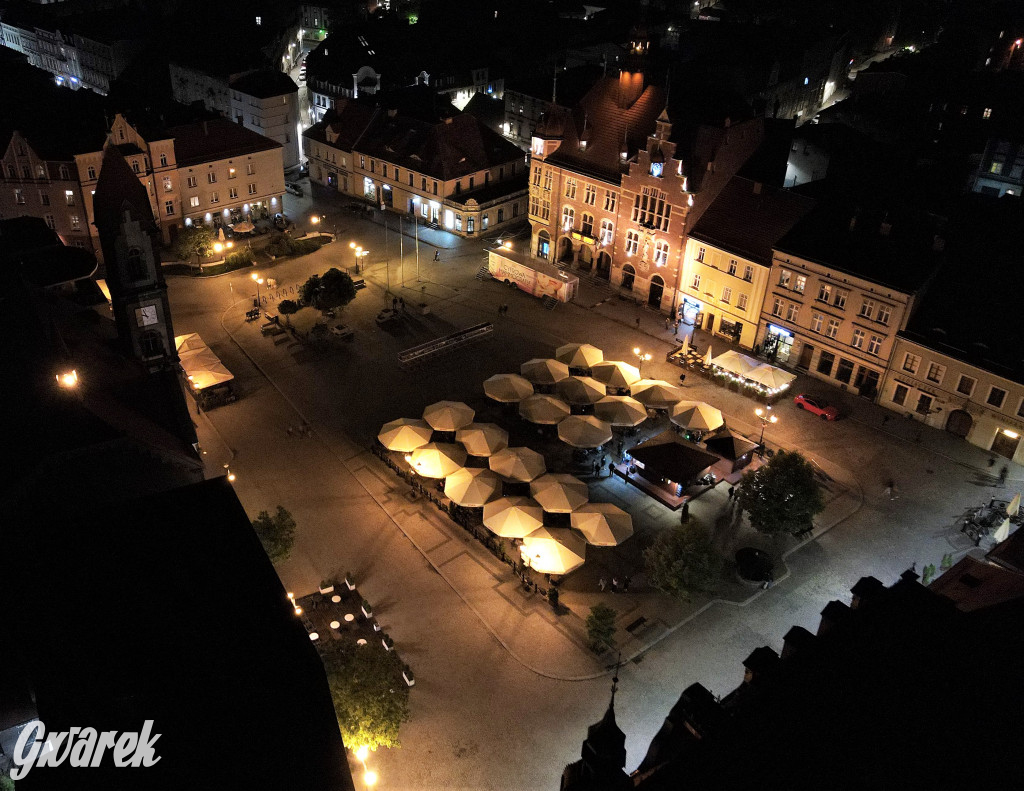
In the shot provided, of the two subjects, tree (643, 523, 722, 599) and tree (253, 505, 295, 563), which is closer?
tree (643, 523, 722, 599)

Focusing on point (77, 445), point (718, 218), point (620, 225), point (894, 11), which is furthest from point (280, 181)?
point (894, 11)

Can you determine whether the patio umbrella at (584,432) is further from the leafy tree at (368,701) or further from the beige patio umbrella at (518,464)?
the leafy tree at (368,701)

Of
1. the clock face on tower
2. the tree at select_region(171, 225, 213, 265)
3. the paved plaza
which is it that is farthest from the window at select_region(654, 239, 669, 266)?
the clock face on tower

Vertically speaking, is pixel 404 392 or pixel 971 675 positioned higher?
pixel 971 675

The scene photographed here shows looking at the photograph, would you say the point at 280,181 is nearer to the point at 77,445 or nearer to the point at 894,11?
the point at 77,445

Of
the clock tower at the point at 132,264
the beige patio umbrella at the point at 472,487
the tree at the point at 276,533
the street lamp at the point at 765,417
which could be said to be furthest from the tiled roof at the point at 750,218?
the clock tower at the point at 132,264

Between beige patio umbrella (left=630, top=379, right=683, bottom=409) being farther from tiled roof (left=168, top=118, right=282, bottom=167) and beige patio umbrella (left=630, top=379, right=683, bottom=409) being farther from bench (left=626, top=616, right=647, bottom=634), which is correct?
tiled roof (left=168, top=118, right=282, bottom=167)

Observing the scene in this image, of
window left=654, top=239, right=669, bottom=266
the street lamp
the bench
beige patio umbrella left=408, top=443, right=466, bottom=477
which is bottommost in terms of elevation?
the bench
